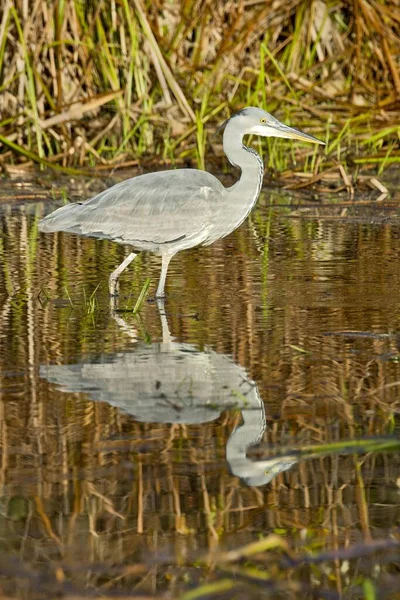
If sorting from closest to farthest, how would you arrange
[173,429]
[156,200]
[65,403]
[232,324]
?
1. [173,429]
2. [65,403]
3. [232,324]
4. [156,200]

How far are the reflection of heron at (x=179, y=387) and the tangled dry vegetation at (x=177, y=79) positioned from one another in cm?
541

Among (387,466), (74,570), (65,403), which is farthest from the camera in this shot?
(65,403)

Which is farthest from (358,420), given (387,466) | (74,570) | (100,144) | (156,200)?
(100,144)

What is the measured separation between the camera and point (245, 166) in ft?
22.1

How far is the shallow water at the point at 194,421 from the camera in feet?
9.83

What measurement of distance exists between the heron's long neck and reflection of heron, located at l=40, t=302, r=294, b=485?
1.63 metres

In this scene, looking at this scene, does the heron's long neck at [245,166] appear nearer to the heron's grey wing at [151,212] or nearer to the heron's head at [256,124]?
the heron's head at [256,124]

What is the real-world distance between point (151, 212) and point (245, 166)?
0.62 metres

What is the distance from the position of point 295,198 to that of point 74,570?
7.39 metres

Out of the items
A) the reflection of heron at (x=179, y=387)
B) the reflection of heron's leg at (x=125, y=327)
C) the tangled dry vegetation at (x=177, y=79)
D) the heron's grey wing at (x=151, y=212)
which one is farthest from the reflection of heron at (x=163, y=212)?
the tangled dry vegetation at (x=177, y=79)

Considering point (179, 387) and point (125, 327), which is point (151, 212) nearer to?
point (125, 327)

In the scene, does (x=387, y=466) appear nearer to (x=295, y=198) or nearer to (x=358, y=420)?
(x=358, y=420)

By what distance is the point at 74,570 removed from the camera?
9.43ft

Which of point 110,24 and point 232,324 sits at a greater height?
point 110,24
